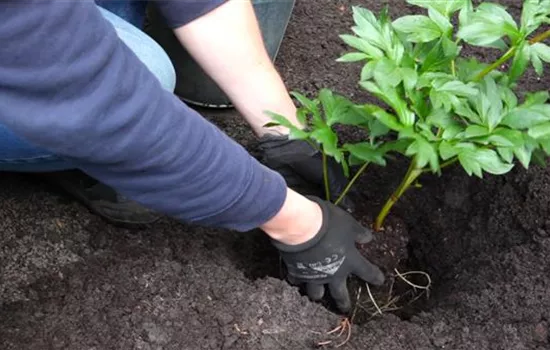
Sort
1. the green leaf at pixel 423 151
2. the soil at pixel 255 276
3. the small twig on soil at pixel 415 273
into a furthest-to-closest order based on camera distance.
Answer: the small twig on soil at pixel 415 273
the soil at pixel 255 276
the green leaf at pixel 423 151

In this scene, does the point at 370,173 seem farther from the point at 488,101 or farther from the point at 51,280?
the point at 51,280

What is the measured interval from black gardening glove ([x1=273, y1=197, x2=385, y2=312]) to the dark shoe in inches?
13.2

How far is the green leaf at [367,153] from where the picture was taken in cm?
131

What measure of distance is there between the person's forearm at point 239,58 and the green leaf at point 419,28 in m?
0.42

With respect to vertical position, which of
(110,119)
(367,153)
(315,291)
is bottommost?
(315,291)

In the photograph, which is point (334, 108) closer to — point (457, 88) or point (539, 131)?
point (457, 88)

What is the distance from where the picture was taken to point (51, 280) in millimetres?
1511

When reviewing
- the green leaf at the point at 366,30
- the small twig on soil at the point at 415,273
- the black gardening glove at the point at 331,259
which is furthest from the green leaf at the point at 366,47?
the small twig on soil at the point at 415,273

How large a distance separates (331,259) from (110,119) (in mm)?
644

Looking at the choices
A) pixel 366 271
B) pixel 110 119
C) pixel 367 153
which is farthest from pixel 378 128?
pixel 110 119

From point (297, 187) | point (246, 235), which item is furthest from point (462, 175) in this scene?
point (246, 235)

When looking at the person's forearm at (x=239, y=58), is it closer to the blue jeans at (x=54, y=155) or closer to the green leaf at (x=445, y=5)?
the blue jeans at (x=54, y=155)

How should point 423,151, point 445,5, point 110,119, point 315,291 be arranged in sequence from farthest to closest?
point 315,291 < point 445,5 < point 423,151 < point 110,119

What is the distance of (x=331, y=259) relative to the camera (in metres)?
1.49
